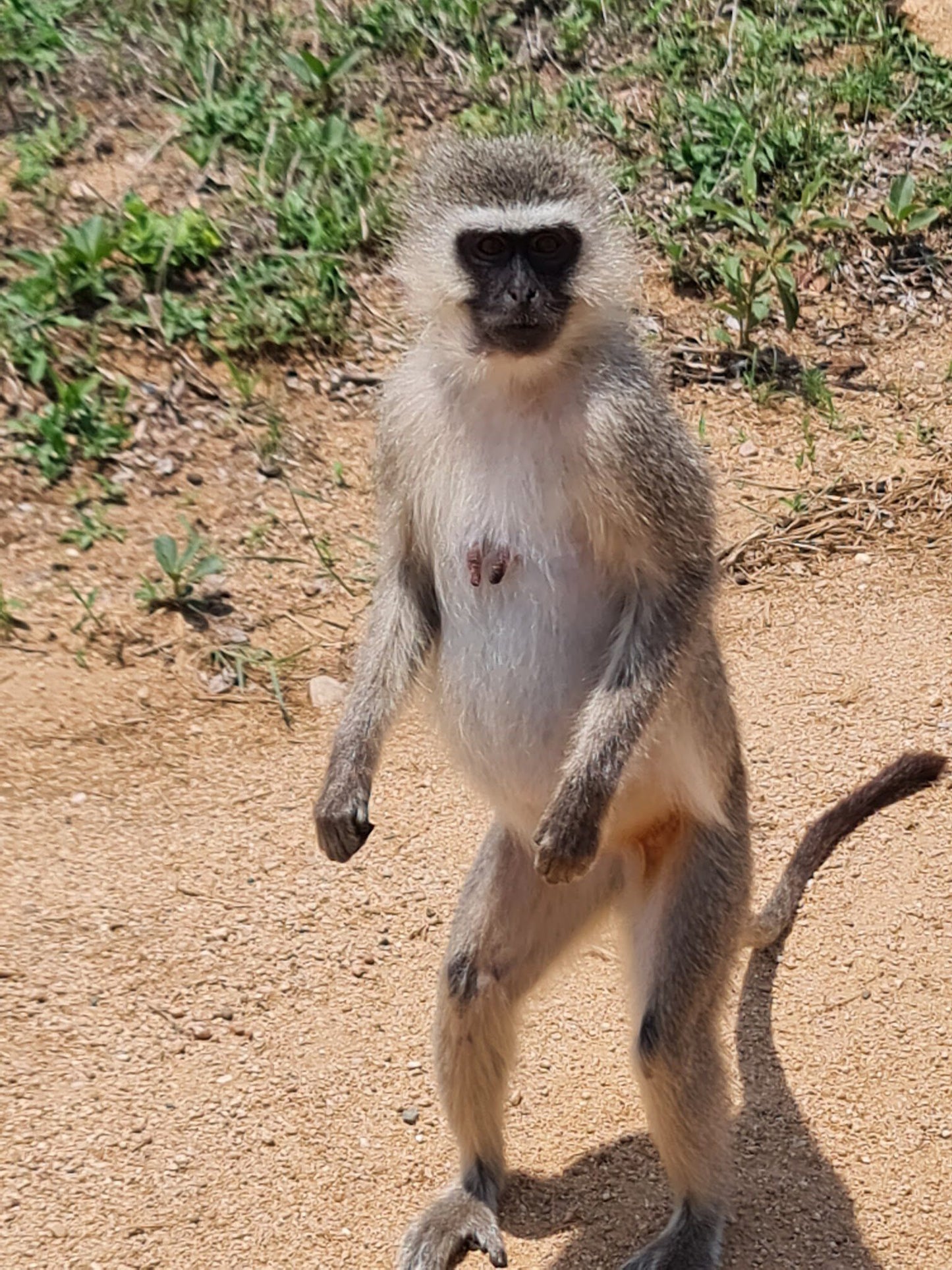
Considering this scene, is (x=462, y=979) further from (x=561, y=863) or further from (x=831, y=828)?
(x=831, y=828)

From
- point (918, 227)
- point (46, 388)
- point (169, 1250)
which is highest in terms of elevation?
point (918, 227)

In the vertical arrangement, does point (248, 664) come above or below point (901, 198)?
below

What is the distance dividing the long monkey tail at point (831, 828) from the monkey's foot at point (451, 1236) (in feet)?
3.73

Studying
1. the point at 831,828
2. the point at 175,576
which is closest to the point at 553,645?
the point at 831,828

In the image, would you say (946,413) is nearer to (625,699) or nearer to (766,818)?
(766,818)

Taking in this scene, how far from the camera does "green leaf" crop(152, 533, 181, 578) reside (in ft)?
19.6

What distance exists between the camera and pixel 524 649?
3.63 meters

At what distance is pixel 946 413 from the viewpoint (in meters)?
7.21

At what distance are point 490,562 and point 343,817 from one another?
67 cm

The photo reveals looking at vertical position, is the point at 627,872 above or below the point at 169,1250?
above

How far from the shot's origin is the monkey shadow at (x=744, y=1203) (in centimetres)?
400

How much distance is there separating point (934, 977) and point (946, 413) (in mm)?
3240

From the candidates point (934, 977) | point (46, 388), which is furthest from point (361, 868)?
point (46, 388)

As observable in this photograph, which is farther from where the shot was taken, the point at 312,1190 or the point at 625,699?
the point at 312,1190
